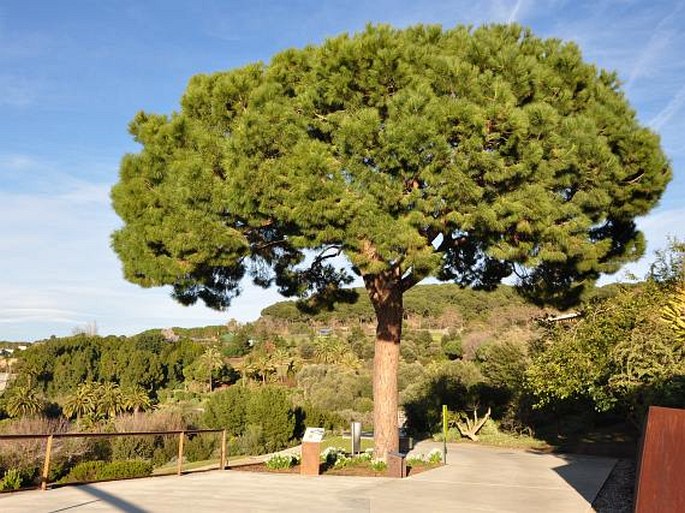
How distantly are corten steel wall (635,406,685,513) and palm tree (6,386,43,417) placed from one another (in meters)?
47.4

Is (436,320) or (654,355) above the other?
(436,320)

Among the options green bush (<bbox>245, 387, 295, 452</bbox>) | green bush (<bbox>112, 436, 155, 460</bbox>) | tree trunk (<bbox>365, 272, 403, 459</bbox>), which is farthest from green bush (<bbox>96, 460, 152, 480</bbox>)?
green bush (<bbox>245, 387, 295, 452</bbox>)

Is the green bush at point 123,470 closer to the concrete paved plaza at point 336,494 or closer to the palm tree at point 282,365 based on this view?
the concrete paved plaza at point 336,494

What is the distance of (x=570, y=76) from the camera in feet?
39.0

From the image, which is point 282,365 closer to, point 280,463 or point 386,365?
point 280,463

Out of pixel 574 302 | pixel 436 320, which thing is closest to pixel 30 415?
pixel 574 302

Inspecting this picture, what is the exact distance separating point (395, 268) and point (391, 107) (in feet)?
11.7

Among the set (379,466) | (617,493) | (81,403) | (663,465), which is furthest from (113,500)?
(81,403)

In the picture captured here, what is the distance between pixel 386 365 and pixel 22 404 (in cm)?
4204

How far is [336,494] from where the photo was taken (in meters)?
9.07

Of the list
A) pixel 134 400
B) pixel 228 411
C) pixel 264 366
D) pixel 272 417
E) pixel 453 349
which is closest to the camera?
pixel 272 417

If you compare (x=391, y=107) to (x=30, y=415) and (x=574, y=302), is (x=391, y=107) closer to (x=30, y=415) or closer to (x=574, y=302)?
(x=574, y=302)

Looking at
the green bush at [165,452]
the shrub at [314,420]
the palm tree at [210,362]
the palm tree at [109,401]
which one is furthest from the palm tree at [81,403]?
the shrub at [314,420]

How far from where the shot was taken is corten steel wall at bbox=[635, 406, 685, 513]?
18.0 ft
